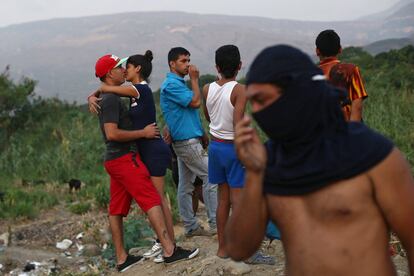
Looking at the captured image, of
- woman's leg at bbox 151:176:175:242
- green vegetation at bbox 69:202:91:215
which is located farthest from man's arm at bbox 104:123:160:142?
green vegetation at bbox 69:202:91:215

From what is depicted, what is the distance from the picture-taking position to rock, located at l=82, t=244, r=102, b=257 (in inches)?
248

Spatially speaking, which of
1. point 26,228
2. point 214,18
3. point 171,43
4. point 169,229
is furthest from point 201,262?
point 214,18

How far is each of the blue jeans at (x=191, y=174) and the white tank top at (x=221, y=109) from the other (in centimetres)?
65

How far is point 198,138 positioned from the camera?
4785 millimetres

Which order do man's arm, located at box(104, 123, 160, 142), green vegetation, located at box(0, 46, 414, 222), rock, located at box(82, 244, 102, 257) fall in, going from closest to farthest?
man's arm, located at box(104, 123, 160, 142) < rock, located at box(82, 244, 102, 257) < green vegetation, located at box(0, 46, 414, 222)

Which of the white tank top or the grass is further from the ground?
the white tank top

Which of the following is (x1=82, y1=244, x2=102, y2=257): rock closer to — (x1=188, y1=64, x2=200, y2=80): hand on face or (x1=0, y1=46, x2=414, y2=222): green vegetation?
(x1=0, y1=46, x2=414, y2=222): green vegetation

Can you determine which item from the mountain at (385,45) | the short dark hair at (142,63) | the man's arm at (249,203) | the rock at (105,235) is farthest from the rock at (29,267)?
the mountain at (385,45)

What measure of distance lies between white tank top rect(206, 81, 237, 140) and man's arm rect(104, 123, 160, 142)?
0.54 m

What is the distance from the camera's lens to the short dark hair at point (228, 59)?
3.97 m

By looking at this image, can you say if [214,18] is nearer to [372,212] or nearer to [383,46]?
[383,46]

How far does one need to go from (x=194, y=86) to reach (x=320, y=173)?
2.81m

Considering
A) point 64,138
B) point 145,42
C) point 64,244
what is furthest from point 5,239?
point 145,42

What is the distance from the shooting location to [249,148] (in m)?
1.84
